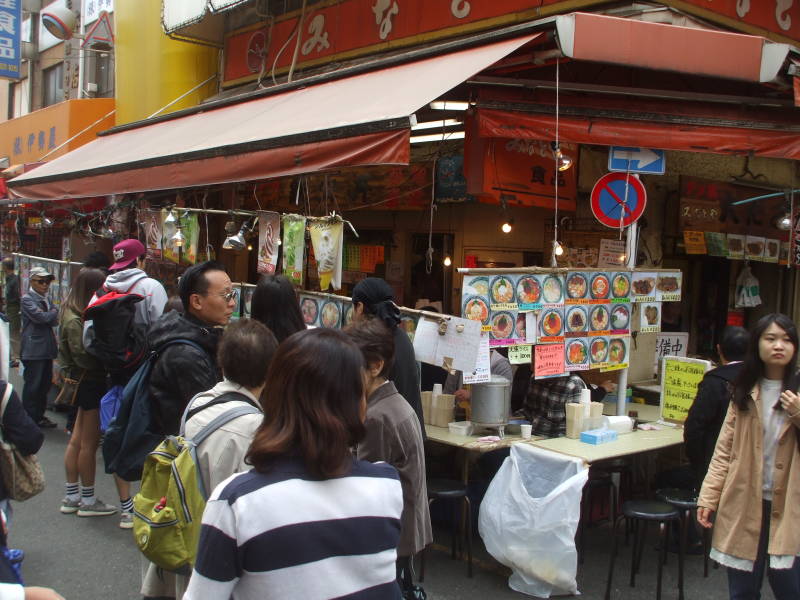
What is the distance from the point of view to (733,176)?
9328 mm

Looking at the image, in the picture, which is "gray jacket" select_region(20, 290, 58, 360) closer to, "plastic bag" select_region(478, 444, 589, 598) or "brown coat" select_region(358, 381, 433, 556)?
"plastic bag" select_region(478, 444, 589, 598)

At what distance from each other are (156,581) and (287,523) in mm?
1642

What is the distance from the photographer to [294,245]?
6.31m

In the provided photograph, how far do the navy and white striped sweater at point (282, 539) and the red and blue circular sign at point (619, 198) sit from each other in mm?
4933

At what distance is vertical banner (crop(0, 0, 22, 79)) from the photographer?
48.7 feet

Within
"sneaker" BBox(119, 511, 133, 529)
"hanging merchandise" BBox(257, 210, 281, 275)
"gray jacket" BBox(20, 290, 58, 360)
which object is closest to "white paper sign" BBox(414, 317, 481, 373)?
"hanging merchandise" BBox(257, 210, 281, 275)

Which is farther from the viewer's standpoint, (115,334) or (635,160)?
(635,160)

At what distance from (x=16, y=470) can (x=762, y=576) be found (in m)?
3.78

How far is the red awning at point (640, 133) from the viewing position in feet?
19.4

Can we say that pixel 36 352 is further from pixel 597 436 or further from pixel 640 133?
pixel 640 133

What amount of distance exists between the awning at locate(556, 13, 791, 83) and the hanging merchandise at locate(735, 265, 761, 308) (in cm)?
463

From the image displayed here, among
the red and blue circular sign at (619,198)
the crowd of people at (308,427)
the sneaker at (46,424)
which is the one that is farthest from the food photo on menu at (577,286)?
the sneaker at (46,424)

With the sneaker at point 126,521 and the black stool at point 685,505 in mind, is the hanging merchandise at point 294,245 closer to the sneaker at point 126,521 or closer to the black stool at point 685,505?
the sneaker at point 126,521

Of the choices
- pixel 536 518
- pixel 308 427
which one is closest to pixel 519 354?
pixel 536 518
